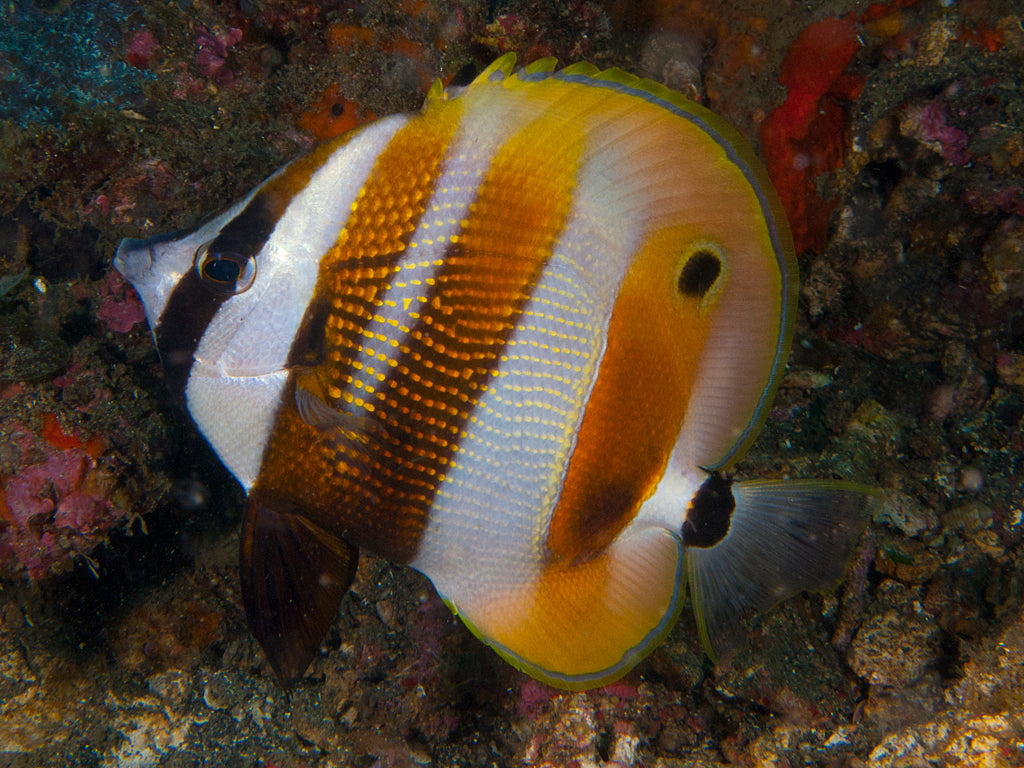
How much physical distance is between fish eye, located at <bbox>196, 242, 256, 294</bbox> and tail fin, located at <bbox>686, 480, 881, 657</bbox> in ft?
4.24

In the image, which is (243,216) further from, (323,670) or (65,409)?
(323,670)

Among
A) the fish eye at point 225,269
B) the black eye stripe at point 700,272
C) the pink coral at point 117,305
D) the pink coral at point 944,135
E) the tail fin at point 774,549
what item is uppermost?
the pink coral at point 944,135

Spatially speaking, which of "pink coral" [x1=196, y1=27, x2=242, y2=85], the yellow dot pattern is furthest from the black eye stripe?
"pink coral" [x1=196, y1=27, x2=242, y2=85]

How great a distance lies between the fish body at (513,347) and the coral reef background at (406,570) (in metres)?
0.97

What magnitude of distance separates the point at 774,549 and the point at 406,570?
1811 mm

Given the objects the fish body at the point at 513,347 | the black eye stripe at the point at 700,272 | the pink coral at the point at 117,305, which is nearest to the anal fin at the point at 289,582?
the fish body at the point at 513,347

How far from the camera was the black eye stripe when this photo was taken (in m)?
1.30

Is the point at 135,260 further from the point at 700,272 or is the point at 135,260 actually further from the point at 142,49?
the point at 142,49

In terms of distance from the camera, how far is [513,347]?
4.14 ft

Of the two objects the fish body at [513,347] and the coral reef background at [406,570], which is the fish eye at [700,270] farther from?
the coral reef background at [406,570]

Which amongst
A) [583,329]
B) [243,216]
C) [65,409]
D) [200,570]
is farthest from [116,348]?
[583,329]

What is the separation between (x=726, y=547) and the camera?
5.00 ft

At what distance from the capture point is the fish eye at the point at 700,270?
1.30 meters

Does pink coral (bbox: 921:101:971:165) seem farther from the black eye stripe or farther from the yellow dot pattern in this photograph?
the yellow dot pattern
